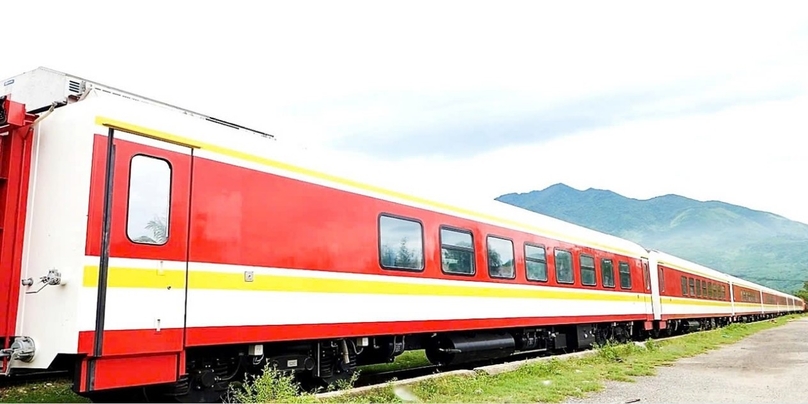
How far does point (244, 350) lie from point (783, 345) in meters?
16.5

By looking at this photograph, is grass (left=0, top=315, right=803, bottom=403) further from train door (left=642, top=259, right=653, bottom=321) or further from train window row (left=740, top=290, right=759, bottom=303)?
train window row (left=740, top=290, right=759, bottom=303)

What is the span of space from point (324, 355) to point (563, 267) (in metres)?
7.71

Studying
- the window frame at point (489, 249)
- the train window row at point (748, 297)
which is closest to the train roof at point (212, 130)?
the window frame at point (489, 249)

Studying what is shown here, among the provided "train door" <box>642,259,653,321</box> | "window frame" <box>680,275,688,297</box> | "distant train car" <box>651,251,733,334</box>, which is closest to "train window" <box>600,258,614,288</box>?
"train door" <box>642,259,653,321</box>

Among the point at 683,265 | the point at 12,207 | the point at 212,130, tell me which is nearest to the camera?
the point at 12,207

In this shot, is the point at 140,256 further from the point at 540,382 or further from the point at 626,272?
the point at 626,272

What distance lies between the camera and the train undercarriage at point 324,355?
691 centimetres

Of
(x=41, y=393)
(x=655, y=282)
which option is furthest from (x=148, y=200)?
(x=655, y=282)

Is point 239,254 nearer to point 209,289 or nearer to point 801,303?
point 209,289

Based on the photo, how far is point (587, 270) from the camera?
15.8 meters

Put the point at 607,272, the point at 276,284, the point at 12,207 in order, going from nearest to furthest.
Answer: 1. the point at 12,207
2. the point at 276,284
3. the point at 607,272

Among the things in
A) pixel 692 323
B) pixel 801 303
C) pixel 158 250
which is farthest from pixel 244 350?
pixel 801 303

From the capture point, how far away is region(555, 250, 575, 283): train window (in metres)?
14.4

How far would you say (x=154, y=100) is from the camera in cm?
705
